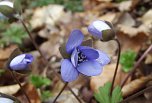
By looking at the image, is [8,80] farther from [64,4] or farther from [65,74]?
[64,4]

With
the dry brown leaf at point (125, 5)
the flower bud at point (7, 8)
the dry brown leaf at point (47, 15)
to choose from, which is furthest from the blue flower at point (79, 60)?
the dry brown leaf at point (47, 15)

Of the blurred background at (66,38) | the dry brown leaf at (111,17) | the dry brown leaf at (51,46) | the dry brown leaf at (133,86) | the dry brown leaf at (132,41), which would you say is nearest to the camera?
the dry brown leaf at (133,86)

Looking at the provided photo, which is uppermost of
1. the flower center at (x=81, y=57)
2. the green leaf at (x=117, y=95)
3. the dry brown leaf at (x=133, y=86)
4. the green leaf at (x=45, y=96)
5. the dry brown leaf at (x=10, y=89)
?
the flower center at (x=81, y=57)

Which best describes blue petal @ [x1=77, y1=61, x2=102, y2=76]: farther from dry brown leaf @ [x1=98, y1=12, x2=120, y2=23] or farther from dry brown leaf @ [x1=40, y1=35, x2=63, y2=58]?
dry brown leaf @ [x1=98, y1=12, x2=120, y2=23]

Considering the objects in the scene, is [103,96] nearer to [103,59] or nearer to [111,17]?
[103,59]

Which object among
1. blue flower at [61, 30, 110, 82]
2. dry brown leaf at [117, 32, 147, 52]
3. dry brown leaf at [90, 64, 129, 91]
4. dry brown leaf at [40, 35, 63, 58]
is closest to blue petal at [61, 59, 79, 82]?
blue flower at [61, 30, 110, 82]

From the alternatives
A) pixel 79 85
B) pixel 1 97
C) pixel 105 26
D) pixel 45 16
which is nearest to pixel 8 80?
pixel 79 85

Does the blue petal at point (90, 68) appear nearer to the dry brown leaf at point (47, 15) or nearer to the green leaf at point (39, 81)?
the green leaf at point (39, 81)
